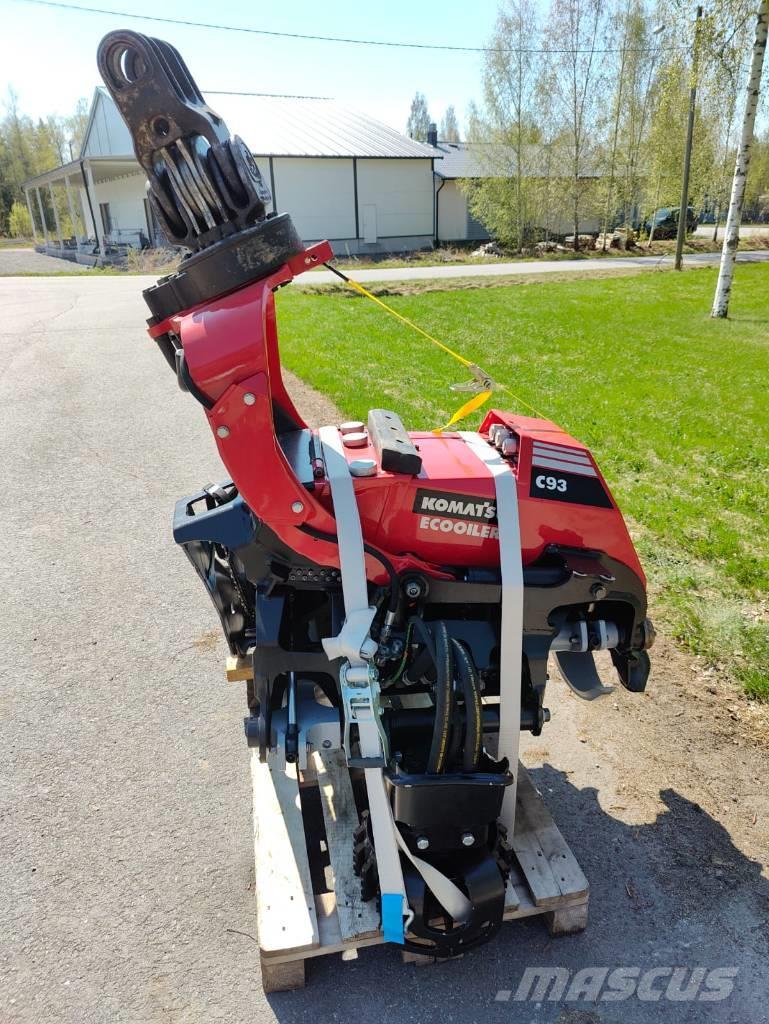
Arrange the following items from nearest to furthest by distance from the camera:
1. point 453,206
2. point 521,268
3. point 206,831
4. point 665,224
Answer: point 206,831, point 521,268, point 665,224, point 453,206

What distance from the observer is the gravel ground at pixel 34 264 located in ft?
90.4

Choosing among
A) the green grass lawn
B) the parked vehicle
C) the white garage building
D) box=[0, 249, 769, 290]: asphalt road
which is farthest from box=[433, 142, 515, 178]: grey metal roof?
the green grass lawn

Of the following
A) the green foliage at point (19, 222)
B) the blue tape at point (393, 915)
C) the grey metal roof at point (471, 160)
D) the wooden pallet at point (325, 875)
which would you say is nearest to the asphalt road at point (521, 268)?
the grey metal roof at point (471, 160)

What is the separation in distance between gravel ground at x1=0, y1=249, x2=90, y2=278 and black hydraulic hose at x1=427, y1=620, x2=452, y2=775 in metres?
28.2

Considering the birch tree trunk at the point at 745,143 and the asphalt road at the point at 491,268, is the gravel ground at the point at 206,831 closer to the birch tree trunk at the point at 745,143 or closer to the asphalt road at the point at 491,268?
the birch tree trunk at the point at 745,143

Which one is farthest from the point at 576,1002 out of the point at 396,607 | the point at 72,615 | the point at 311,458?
the point at 72,615

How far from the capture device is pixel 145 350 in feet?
38.4

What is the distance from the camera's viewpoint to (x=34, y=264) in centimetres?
3133

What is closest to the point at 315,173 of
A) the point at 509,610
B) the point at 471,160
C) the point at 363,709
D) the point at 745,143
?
the point at 471,160

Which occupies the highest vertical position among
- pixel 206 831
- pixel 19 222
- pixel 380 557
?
pixel 19 222

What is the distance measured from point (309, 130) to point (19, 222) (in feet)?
96.2

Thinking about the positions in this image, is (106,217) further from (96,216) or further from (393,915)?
(393,915)

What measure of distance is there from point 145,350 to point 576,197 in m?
24.9

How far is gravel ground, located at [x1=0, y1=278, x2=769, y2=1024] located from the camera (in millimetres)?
2186
